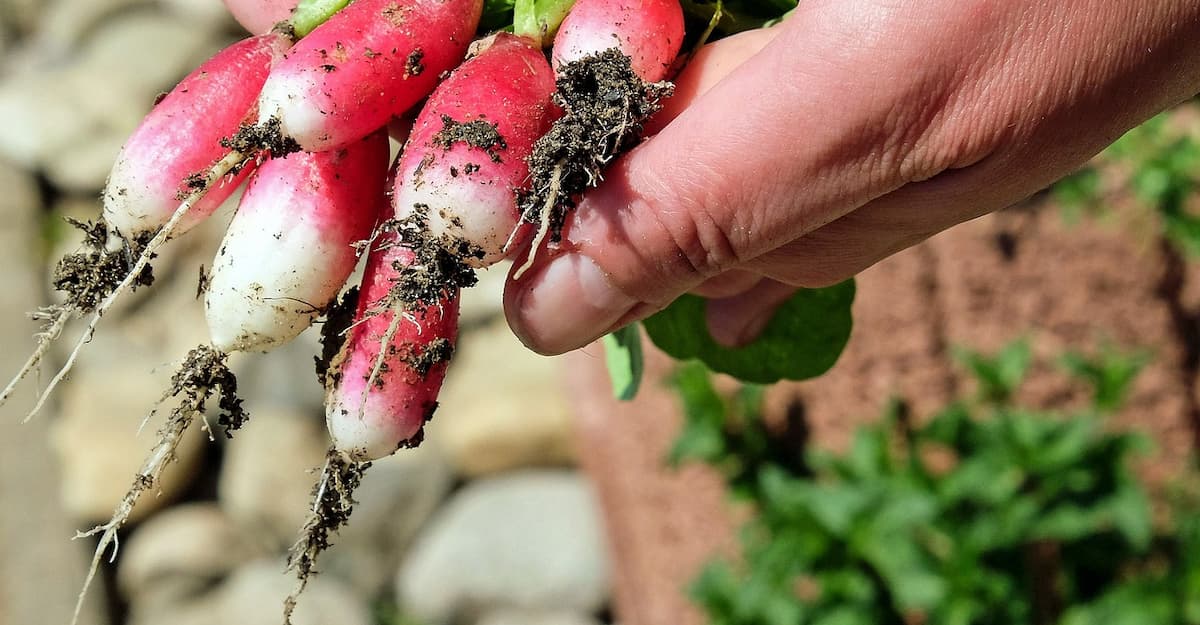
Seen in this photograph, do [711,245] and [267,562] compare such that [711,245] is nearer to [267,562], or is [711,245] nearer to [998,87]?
[998,87]

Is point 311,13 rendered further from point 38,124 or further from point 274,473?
point 38,124

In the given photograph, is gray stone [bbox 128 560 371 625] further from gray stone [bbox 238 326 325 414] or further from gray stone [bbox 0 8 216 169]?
gray stone [bbox 0 8 216 169]

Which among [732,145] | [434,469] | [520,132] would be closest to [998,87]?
[732,145]

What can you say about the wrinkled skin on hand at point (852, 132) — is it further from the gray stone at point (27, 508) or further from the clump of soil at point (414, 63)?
the gray stone at point (27, 508)

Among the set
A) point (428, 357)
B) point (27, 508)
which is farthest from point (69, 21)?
point (428, 357)

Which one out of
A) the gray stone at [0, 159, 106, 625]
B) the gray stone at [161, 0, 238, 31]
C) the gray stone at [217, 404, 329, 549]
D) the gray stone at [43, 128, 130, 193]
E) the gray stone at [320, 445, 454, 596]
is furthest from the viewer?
the gray stone at [161, 0, 238, 31]

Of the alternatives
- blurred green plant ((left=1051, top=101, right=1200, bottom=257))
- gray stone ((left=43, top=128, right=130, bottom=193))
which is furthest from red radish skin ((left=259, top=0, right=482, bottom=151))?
gray stone ((left=43, top=128, right=130, bottom=193))
